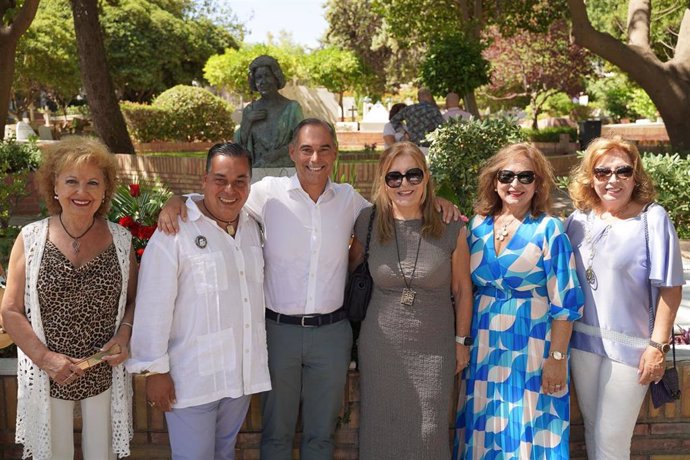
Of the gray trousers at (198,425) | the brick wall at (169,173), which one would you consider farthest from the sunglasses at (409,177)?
the brick wall at (169,173)

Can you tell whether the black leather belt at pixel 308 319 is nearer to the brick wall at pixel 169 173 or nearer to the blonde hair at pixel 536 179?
the blonde hair at pixel 536 179

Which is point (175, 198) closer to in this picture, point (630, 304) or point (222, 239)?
point (222, 239)

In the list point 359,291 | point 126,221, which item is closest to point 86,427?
point 359,291

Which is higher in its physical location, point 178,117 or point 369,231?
point 178,117

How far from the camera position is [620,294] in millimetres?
2762

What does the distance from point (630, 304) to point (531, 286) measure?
0.40 m

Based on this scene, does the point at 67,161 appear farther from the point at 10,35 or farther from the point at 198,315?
the point at 10,35

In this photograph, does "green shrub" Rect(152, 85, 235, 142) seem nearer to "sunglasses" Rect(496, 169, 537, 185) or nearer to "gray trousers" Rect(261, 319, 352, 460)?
"gray trousers" Rect(261, 319, 352, 460)

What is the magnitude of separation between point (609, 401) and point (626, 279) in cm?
51

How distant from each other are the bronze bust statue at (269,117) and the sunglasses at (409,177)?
10.3 ft

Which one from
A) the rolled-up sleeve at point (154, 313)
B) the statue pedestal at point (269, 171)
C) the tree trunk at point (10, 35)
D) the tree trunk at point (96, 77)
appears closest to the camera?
the rolled-up sleeve at point (154, 313)

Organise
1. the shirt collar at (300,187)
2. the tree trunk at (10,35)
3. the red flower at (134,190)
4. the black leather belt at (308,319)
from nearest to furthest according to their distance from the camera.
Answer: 1. the black leather belt at (308,319)
2. the shirt collar at (300,187)
3. the red flower at (134,190)
4. the tree trunk at (10,35)

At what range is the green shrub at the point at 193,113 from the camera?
1786 cm

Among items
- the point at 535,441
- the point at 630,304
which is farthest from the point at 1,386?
the point at 630,304
